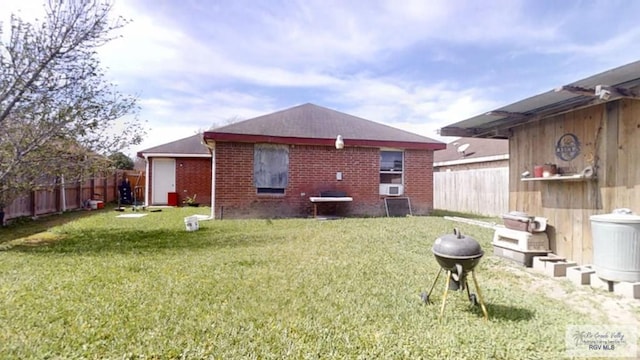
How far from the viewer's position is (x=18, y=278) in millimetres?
4457

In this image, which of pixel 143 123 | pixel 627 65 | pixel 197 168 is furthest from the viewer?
pixel 197 168

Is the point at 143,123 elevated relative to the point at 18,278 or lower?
elevated

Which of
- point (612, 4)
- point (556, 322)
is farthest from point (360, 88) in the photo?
point (556, 322)

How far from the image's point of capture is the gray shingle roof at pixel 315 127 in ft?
36.4

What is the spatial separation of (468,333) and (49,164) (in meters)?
8.40

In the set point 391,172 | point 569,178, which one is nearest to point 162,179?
point 391,172

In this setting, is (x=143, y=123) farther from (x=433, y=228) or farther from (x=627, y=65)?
(x=627, y=65)

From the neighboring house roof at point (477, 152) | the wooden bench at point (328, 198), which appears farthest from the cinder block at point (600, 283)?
the neighboring house roof at point (477, 152)

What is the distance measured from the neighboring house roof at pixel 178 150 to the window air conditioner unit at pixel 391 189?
909 cm

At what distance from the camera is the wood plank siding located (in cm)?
441

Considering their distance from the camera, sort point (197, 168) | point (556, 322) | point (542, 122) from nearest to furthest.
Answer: point (556, 322) → point (542, 122) → point (197, 168)

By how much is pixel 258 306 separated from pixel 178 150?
14958mm

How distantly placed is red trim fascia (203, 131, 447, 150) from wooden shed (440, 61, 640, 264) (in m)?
5.14

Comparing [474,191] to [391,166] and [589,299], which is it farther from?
[589,299]
